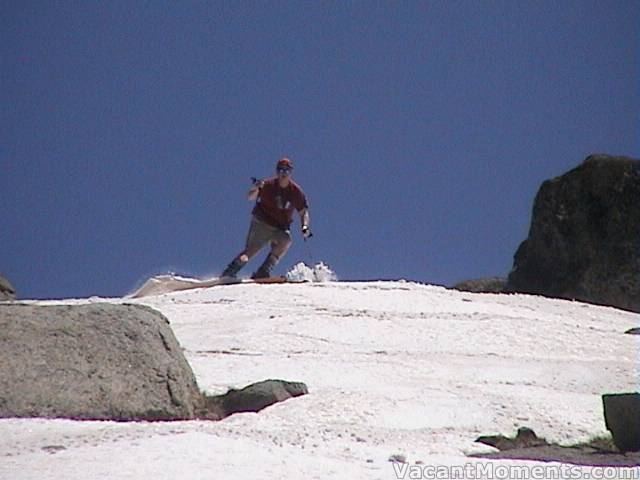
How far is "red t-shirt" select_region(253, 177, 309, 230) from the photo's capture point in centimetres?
1330

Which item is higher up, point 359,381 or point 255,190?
point 255,190

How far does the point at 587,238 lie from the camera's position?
1591 cm

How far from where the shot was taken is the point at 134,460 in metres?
4.82

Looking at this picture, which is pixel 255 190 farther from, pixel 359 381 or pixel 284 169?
pixel 359 381

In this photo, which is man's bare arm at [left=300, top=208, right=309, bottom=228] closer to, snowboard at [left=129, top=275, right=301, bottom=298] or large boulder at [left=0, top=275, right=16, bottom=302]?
snowboard at [left=129, top=275, right=301, bottom=298]

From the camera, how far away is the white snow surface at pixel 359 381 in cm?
502

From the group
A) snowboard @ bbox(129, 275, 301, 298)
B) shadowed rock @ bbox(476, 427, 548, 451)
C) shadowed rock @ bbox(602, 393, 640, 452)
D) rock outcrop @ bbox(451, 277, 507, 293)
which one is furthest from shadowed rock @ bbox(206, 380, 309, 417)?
rock outcrop @ bbox(451, 277, 507, 293)

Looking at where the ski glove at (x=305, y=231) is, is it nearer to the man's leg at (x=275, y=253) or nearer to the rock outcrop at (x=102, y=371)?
the man's leg at (x=275, y=253)

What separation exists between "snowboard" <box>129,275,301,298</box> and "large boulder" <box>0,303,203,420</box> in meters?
6.35

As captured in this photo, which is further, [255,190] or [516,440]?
[255,190]

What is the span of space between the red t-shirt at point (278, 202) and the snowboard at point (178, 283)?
0.76m

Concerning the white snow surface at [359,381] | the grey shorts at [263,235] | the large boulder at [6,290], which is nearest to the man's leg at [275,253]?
the grey shorts at [263,235]

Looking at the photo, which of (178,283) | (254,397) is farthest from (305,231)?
(254,397)

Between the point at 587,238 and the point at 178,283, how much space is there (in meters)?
6.18
